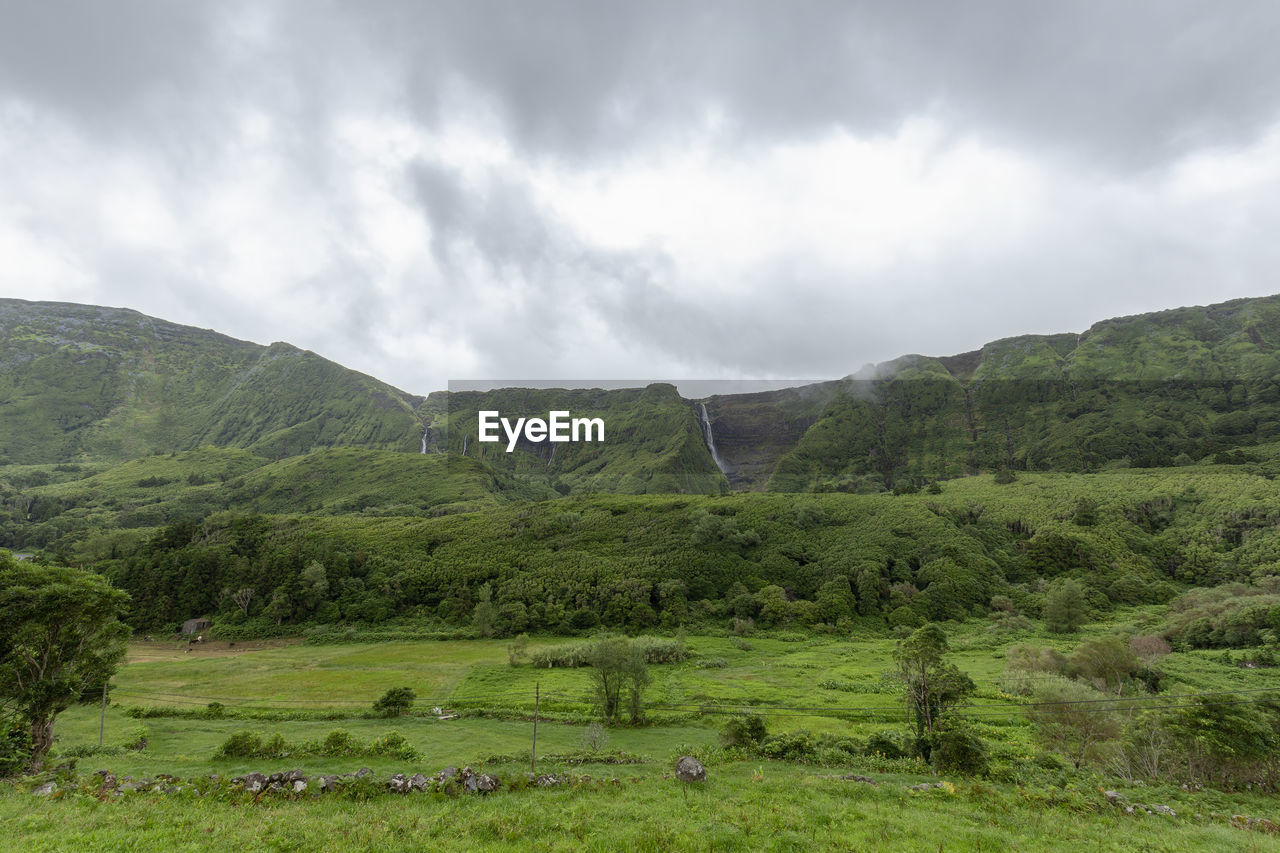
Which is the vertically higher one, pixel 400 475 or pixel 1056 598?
pixel 400 475

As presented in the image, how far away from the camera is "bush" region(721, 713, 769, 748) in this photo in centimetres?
3003

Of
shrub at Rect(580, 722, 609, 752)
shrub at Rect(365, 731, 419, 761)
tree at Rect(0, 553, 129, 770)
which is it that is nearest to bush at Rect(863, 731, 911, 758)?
shrub at Rect(580, 722, 609, 752)

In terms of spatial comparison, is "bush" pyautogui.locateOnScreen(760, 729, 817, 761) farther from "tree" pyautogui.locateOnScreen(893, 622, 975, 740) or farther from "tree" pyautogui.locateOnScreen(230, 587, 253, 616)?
"tree" pyautogui.locateOnScreen(230, 587, 253, 616)

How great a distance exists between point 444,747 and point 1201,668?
64265 mm

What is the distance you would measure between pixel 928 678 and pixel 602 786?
22.4 meters

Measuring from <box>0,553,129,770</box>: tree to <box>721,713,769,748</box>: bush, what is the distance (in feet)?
116

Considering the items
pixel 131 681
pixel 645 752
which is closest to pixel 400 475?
pixel 131 681

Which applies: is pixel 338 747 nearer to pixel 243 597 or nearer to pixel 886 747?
pixel 886 747

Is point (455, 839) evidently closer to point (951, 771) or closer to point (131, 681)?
point (951, 771)

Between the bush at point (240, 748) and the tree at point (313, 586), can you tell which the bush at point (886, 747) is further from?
the tree at point (313, 586)

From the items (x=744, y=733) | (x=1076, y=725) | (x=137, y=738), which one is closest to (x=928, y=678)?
(x=1076, y=725)

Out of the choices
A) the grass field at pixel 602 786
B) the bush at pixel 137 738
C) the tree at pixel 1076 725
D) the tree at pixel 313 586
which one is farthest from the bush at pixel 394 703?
the tree at pixel 313 586

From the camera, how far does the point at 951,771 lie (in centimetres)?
2584

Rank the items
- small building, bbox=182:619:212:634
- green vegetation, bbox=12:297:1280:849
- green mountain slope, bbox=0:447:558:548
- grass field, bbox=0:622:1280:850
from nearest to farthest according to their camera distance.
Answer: grass field, bbox=0:622:1280:850
green vegetation, bbox=12:297:1280:849
small building, bbox=182:619:212:634
green mountain slope, bbox=0:447:558:548
